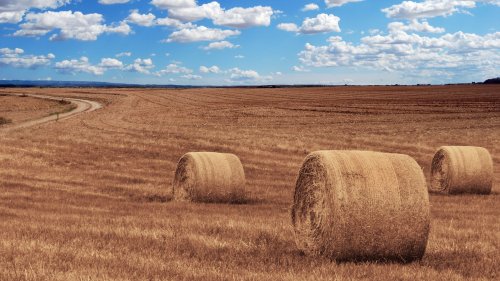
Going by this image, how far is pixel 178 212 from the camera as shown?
13234mm

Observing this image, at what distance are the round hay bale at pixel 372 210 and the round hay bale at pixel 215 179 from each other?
6.84 m

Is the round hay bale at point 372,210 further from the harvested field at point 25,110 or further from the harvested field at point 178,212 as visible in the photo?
the harvested field at point 25,110

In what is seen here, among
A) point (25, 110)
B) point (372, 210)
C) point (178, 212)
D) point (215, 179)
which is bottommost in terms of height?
point (25, 110)

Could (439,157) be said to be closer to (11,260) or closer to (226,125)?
(11,260)

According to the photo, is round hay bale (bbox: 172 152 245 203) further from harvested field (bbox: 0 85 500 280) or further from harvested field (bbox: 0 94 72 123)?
harvested field (bbox: 0 94 72 123)

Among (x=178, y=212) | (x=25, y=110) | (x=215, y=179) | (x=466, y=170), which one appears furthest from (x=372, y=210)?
(x=25, y=110)

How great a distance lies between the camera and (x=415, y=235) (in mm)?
8328

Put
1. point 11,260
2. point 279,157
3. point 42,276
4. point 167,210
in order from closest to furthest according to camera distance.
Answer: point 42,276 < point 11,260 < point 167,210 < point 279,157

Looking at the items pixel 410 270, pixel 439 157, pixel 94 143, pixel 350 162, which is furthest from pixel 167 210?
pixel 94 143

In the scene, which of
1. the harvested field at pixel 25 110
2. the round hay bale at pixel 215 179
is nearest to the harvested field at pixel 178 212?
the round hay bale at pixel 215 179

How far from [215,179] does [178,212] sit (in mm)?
2619

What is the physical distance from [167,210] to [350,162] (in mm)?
6003

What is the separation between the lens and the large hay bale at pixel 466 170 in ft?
59.0

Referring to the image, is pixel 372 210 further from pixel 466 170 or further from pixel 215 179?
pixel 466 170
